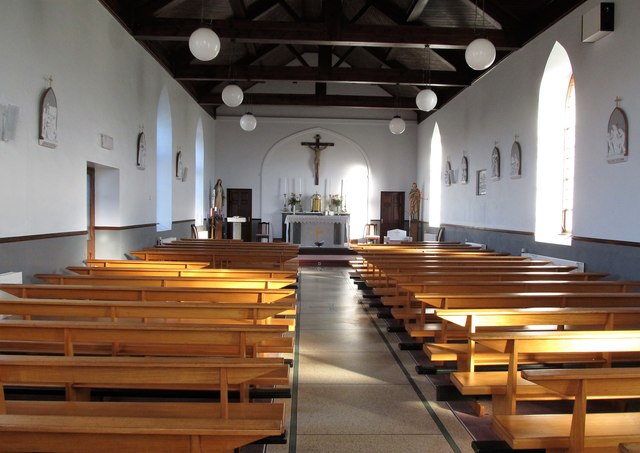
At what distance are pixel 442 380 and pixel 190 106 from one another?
10666mm

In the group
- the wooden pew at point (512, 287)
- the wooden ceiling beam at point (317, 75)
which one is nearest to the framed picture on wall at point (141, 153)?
the wooden ceiling beam at point (317, 75)

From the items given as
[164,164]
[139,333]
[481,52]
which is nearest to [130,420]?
[139,333]

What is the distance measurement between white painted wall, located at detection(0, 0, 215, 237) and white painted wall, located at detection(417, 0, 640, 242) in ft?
20.0

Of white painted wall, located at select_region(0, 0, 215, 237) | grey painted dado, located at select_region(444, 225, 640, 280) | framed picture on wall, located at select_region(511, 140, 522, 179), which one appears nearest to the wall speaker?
grey painted dado, located at select_region(444, 225, 640, 280)

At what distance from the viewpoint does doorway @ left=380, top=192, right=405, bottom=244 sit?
17.6 m

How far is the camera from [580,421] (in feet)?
6.88

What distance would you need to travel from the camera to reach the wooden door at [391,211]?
17.6 m

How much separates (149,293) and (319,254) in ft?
33.1

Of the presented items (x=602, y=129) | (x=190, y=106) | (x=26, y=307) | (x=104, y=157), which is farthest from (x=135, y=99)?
(x=602, y=129)

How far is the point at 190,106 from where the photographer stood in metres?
13.3

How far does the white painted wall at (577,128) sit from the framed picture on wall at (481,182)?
119 mm

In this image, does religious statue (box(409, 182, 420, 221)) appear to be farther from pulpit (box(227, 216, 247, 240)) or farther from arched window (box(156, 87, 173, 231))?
arched window (box(156, 87, 173, 231))

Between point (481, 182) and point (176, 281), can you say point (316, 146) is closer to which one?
point (481, 182)

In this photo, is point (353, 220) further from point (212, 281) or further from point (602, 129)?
point (212, 281)
